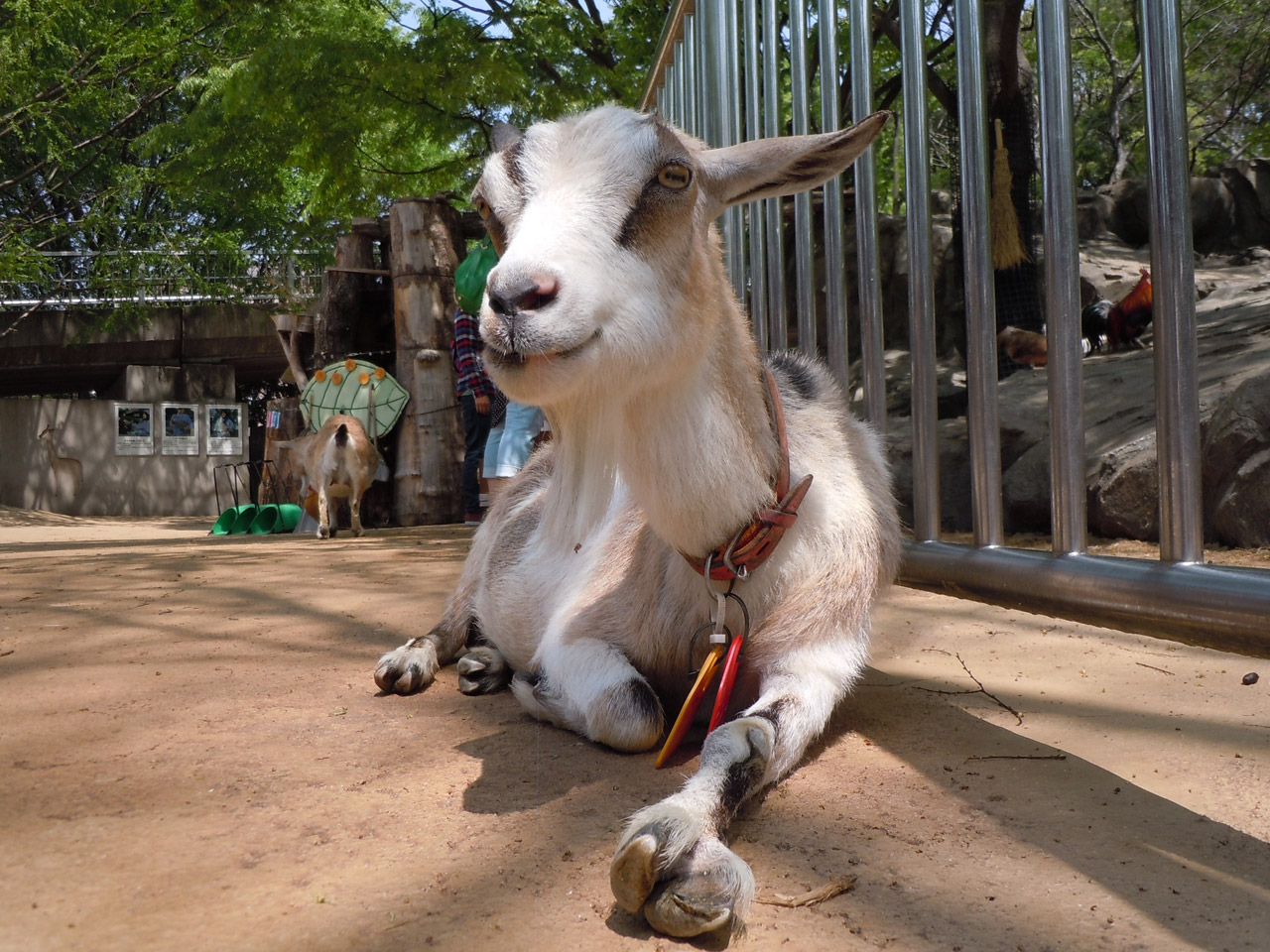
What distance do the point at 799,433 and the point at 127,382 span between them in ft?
63.9

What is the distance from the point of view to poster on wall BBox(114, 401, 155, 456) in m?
19.3

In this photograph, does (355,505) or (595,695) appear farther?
(355,505)

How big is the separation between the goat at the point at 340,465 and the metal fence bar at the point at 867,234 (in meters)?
7.18

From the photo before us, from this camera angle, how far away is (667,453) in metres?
2.01

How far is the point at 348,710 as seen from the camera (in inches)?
95.3

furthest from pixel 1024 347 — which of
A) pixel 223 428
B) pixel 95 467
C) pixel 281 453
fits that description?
pixel 95 467

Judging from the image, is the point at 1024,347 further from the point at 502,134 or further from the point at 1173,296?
the point at 1173,296

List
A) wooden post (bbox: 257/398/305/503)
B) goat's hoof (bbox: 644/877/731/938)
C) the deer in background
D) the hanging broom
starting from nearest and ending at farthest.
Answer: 1. goat's hoof (bbox: 644/877/731/938)
2. the hanging broom
3. wooden post (bbox: 257/398/305/503)
4. the deer in background

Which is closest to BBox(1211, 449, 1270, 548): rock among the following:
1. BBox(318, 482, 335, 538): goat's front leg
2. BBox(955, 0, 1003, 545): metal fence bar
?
BBox(955, 0, 1003, 545): metal fence bar

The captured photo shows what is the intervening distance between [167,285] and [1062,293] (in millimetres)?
18857

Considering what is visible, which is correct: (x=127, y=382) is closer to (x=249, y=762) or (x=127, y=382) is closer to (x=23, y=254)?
(x=23, y=254)

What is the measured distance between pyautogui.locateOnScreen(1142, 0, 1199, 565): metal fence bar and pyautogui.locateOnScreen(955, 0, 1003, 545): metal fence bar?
625 millimetres

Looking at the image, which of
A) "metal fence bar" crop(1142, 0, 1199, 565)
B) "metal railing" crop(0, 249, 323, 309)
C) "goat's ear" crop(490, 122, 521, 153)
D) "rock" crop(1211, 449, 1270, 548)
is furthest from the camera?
"metal railing" crop(0, 249, 323, 309)

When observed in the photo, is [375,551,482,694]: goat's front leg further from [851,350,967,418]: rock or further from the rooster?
the rooster
